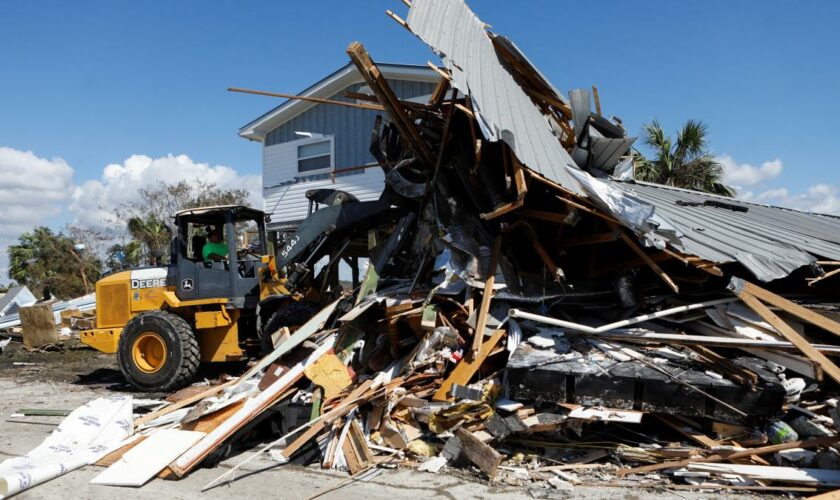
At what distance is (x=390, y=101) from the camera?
643cm

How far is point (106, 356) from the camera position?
43.1 ft

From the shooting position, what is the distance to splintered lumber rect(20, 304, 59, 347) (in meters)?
13.6

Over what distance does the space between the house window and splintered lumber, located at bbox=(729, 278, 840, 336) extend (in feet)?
45.7

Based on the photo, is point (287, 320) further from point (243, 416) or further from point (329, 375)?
point (243, 416)

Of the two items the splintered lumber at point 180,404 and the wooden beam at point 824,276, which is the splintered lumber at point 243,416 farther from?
the wooden beam at point 824,276

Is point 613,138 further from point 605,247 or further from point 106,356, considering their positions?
point 106,356

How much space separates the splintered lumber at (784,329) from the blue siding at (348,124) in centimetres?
1187

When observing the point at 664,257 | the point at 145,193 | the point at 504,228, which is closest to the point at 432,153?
the point at 504,228

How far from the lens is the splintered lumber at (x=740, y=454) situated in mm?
4730

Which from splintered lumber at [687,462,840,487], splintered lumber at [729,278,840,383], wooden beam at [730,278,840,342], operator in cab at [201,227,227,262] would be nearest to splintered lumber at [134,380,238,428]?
operator in cab at [201,227,227,262]

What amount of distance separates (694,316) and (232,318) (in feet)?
20.5

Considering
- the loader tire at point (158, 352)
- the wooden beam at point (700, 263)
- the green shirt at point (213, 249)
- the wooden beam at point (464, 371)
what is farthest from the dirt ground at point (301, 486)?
the green shirt at point (213, 249)

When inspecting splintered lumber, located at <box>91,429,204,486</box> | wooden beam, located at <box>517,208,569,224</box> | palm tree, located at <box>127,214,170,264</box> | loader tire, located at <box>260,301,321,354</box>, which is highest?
palm tree, located at <box>127,214,170,264</box>

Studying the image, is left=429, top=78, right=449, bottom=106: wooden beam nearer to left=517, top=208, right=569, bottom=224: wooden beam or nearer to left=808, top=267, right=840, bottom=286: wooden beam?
left=517, top=208, right=569, bottom=224: wooden beam
